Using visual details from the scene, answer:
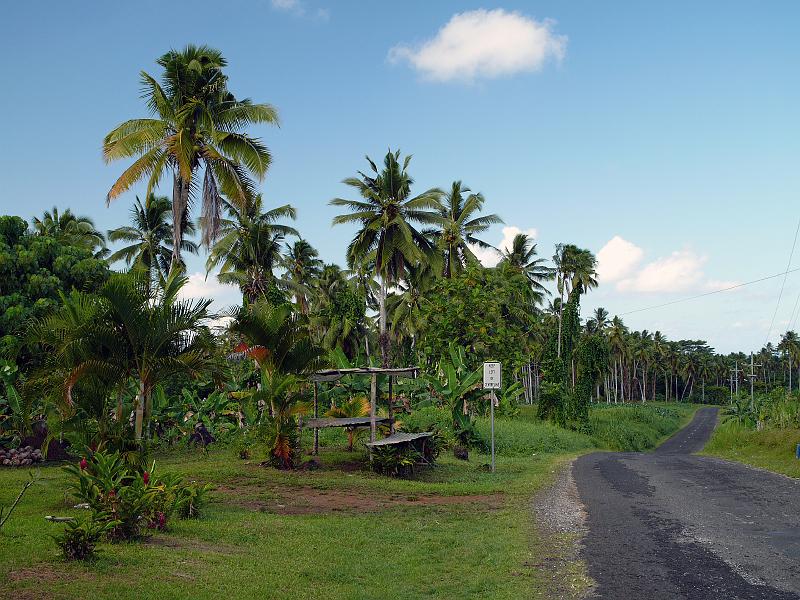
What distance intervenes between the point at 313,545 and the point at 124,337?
211 inches

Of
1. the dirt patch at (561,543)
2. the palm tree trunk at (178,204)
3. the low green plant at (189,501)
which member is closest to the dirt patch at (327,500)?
the dirt patch at (561,543)

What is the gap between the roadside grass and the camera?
2019 centimetres

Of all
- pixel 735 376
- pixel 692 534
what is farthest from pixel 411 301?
pixel 735 376

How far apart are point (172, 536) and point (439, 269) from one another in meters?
35.1

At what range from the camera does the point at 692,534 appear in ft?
33.5

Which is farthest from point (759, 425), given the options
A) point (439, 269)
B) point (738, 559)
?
point (738, 559)

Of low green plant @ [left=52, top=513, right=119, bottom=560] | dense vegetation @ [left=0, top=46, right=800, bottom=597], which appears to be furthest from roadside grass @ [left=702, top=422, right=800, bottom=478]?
low green plant @ [left=52, top=513, right=119, bottom=560]

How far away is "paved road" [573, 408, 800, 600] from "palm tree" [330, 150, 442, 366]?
23.7 metres

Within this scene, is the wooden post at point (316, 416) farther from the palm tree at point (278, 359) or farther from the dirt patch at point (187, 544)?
the dirt patch at point (187, 544)

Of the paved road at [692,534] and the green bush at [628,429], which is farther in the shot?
the green bush at [628,429]

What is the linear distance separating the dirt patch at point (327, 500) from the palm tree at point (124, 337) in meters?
2.79

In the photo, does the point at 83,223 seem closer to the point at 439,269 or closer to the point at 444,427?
the point at 439,269

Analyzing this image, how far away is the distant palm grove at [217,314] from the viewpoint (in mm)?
12523

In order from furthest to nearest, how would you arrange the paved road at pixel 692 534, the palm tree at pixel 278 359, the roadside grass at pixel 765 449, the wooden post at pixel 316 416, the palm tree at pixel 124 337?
the roadside grass at pixel 765 449 < the wooden post at pixel 316 416 < the palm tree at pixel 278 359 < the palm tree at pixel 124 337 < the paved road at pixel 692 534
